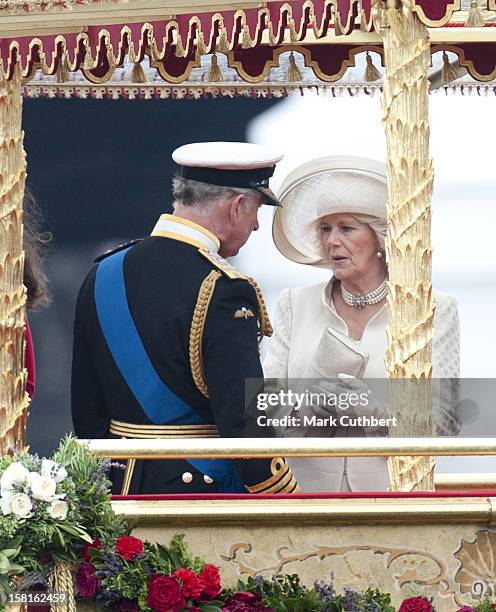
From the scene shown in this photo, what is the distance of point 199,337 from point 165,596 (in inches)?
61.4

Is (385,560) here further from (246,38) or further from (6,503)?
(246,38)

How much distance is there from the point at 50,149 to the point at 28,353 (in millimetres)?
1903

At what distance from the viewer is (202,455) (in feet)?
26.1

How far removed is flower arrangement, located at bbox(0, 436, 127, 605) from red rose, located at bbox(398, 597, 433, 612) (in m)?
1.35

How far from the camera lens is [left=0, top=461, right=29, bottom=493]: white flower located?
7188mm

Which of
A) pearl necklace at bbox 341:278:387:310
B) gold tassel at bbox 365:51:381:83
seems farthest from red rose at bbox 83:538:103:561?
gold tassel at bbox 365:51:381:83

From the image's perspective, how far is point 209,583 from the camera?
753 centimetres

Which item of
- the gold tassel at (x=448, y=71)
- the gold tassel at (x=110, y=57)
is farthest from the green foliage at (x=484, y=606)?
the gold tassel at (x=448, y=71)

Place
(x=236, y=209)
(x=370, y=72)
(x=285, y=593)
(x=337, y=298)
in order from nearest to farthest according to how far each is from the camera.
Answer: (x=285, y=593)
(x=236, y=209)
(x=337, y=298)
(x=370, y=72)

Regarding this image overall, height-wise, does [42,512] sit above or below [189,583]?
above

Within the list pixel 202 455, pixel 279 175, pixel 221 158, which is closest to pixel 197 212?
pixel 221 158

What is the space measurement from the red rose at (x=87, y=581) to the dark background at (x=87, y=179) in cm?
272

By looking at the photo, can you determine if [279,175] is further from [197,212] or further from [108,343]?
[108,343]

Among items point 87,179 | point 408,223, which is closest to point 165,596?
point 408,223
